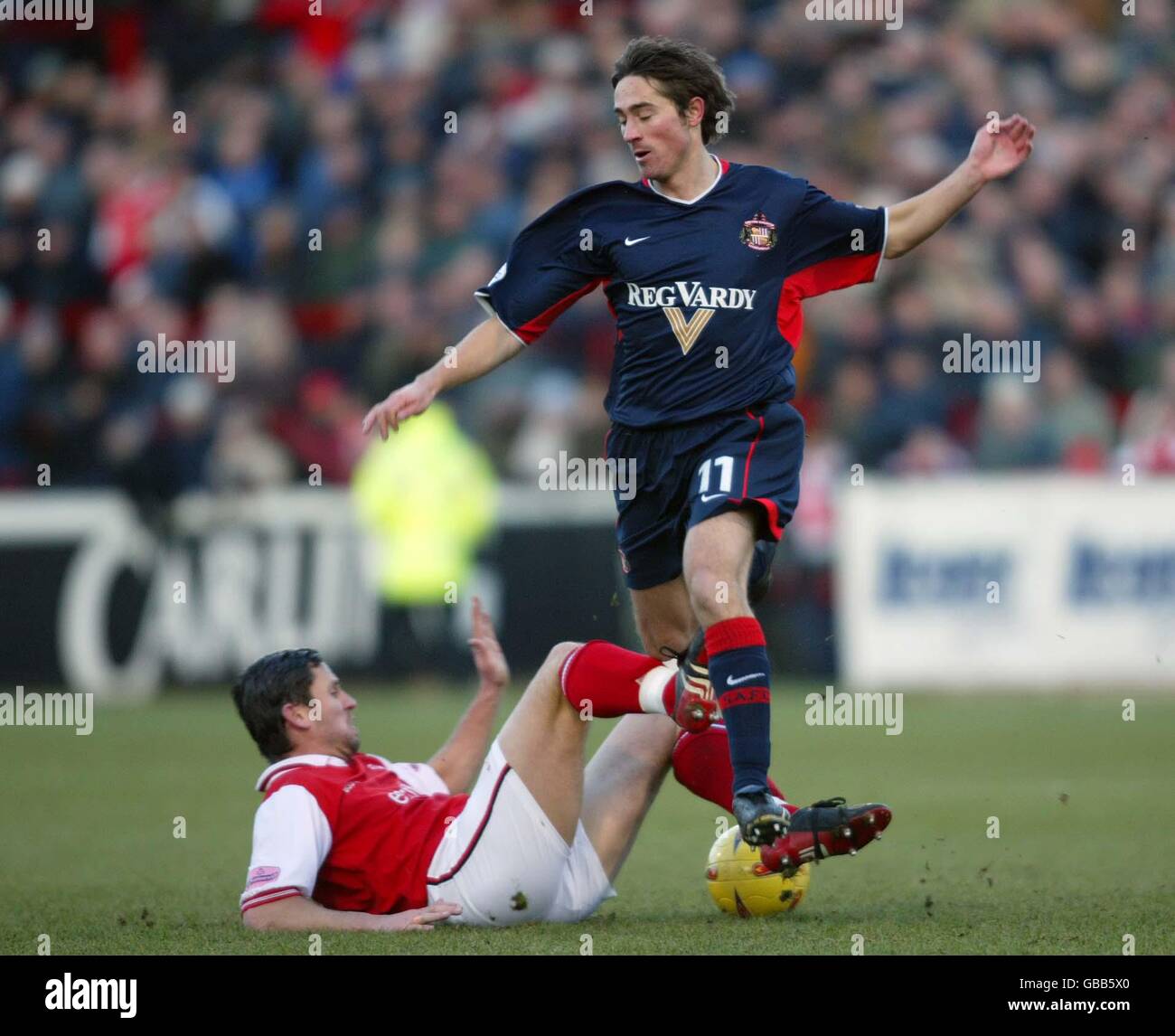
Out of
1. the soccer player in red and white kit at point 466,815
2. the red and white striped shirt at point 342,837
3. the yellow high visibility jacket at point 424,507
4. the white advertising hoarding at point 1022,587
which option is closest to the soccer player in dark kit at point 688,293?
the soccer player in red and white kit at point 466,815

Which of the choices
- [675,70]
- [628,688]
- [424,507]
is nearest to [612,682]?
[628,688]

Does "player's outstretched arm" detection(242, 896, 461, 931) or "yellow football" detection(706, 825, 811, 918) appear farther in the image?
"yellow football" detection(706, 825, 811, 918)

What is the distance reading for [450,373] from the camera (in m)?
6.11

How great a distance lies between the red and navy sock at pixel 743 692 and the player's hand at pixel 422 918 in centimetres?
83

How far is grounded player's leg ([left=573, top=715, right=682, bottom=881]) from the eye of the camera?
5.75m

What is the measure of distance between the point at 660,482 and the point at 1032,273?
971cm

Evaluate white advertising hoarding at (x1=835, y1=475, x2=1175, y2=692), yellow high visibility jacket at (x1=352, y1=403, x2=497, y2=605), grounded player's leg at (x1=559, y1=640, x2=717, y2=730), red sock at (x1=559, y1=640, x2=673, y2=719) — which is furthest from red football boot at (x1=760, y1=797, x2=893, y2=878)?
yellow high visibility jacket at (x1=352, y1=403, x2=497, y2=605)

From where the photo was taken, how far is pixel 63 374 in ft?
52.6

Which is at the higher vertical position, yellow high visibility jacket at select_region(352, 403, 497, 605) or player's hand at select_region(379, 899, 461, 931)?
yellow high visibility jacket at select_region(352, 403, 497, 605)

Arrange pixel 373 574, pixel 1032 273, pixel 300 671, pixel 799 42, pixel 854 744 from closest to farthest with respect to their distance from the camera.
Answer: pixel 300 671, pixel 854 744, pixel 373 574, pixel 1032 273, pixel 799 42

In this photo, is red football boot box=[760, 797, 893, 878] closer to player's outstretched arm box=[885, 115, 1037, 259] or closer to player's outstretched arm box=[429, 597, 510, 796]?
player's outstretched arm box=[429, 597, 510, 796]

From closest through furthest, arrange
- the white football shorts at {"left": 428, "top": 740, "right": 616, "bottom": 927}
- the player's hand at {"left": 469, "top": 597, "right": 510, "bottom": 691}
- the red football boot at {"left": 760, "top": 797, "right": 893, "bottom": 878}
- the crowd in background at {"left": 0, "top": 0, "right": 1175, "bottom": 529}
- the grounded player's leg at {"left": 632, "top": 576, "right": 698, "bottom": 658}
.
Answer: the red football boot at {"left": 760, "top": 797, "right": 893, "bottom": 878}
the white football shorts at {"left": 428, "top": 740, "right": 616, "bottom": 927}
the player's hand at {"left": 469, "top": 597, "right": 510, "bottom": 691}
the grounded player's leg at {"left": 632, "top": 576, "right": 698, "bottom": 658}
the crowd in background at {"left": 0, "top": 0, "right": 1175, "bottom": 529}
